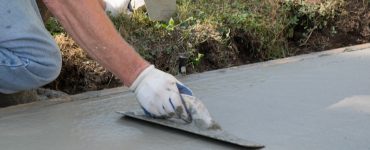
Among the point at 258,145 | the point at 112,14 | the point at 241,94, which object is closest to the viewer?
the point at 258,145

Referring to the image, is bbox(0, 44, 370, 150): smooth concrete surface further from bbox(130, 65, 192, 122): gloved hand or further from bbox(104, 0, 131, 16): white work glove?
bbox(104, 0, 131, 16): white work glove

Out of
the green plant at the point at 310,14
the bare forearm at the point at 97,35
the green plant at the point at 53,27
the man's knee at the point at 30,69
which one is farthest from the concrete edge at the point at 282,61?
the bare forearm at the point at 97,35

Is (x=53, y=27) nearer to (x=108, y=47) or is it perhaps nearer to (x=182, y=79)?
(x=182, y=79)

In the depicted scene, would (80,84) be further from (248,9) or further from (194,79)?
(248,9)

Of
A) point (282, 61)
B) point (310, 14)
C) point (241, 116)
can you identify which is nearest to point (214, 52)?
point (282, 61)

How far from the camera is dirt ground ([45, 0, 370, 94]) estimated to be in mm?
3088

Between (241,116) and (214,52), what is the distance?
115cm

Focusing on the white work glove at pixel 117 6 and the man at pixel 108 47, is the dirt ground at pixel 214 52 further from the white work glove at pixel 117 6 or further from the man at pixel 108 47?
the man at pixel 108 47

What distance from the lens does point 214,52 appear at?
3527mm

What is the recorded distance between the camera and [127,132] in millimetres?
2229

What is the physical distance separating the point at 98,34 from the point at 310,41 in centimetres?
233

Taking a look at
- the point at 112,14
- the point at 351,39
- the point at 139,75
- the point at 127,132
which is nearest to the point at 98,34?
the point at 139,75

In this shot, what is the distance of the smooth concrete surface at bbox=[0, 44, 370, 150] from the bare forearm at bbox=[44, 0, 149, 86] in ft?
0.85

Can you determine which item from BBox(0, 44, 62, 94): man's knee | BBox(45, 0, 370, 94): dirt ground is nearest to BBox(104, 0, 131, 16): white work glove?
BBox(45, 0, 370, 94): dirt ground
